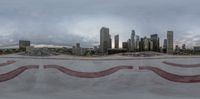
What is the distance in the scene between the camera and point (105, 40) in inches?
238

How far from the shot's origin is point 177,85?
5051 mm

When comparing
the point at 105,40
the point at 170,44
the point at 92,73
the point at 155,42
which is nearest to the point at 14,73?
the point at 92,73

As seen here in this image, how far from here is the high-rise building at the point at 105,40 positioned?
19.5 feet

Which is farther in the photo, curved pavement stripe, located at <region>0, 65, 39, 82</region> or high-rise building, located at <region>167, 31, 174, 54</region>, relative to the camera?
high-rise building, located at <region>167, 31, 174, 54</region>

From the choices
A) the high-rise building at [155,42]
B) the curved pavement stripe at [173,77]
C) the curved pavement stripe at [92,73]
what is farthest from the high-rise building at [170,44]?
the curved pavement stripe at [92,73]

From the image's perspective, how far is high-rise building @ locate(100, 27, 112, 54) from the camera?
5.94 meters

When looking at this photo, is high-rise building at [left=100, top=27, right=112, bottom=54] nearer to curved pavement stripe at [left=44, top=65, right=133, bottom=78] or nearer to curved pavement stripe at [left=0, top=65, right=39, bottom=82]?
curved pavement stripe at [left=44, top=65, right=133, bottom=78]

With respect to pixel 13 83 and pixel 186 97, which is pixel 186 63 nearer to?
pixel 186 97

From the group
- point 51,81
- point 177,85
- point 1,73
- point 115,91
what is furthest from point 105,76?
point 1,73

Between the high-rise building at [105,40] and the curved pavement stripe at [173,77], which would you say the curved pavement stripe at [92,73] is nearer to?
the curved pavement stripe at [173,77]

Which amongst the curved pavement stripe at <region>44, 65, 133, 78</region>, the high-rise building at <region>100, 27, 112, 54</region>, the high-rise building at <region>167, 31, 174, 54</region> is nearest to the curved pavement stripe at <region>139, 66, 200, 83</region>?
the curved pavement stripe at <region>44, 65, 133, 78</region>

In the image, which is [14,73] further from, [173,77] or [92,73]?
[173,77]

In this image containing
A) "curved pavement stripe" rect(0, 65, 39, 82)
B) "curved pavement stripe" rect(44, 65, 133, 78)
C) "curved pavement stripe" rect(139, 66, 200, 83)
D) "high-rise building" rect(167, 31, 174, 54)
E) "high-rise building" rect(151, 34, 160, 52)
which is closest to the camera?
"curved pavement stripe" rect(139, 66, 200, 83)

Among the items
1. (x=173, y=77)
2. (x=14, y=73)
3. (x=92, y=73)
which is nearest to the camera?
(x=173, y=77)
